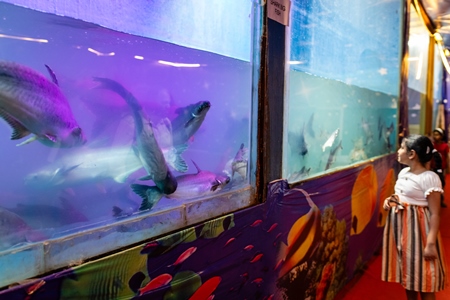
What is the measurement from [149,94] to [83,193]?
0.41 m

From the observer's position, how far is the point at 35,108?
1.04 meters

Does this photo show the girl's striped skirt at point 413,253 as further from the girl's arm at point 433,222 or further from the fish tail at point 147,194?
the fish tail at point 147,194

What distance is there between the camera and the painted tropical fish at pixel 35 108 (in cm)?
98

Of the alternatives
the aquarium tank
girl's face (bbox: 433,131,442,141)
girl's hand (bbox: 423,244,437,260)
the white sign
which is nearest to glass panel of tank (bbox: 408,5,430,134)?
girl's face (bbox: 433,131,442,141)

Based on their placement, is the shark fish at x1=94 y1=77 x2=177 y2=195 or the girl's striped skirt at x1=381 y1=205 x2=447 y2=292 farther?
the girl's striped skirt at x1=381 y1=205 x2=447 y2=292

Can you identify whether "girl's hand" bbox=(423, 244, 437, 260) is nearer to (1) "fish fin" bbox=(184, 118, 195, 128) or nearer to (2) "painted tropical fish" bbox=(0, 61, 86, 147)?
(1) "fish fin" bbox=(184, 118, 195, 128)

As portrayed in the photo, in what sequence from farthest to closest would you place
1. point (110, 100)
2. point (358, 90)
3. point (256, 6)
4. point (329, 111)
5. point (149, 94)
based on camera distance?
point (358, 90) → point (329, 111) → point (256, 6) → point (149, 94) → point (110, 100)

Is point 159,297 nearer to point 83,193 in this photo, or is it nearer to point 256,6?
point 83,193

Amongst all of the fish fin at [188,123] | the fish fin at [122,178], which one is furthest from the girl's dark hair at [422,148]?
the fish fin at [122,178]

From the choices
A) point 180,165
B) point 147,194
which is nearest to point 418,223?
point 180,165

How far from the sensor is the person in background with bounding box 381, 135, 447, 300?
2.32m

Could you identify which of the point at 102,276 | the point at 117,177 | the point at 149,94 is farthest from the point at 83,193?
the point at 149,94

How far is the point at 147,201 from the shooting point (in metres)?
1.39

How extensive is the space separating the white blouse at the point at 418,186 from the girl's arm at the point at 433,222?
39mm
